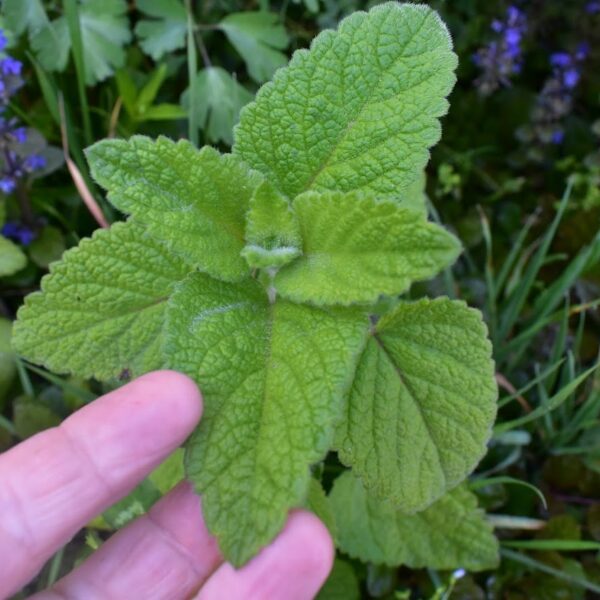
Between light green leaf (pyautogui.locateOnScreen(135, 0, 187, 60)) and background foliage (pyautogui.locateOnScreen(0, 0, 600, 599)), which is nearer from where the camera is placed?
background foliage (pyautogui.locateOnScreen(0, 0, 600, 599))

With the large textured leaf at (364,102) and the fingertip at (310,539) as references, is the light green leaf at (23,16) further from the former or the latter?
the fingertip at (310,539)

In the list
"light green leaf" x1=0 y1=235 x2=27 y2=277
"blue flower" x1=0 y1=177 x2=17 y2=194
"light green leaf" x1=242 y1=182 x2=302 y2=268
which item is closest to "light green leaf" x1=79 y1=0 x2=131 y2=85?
"blue flower" x1=0 y1=177 x2=17 y2=194

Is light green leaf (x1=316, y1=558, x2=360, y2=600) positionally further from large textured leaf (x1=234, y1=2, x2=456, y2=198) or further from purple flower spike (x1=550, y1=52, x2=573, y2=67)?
purple flower spike (x1=550, y1=52, x2=573, y2=67)

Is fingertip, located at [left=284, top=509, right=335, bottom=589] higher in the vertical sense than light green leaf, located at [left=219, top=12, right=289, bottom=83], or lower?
lower

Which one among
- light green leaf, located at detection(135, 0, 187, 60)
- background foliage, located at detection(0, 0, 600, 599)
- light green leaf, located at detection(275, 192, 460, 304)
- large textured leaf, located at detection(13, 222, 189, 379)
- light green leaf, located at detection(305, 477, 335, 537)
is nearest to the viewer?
light green leaf, located at detection(275, 192, 460, 304)

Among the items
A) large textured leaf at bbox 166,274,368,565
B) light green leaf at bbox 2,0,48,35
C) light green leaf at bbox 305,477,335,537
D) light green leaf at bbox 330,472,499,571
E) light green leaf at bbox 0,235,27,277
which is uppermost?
light green leaf at bbox 2,0,48,35

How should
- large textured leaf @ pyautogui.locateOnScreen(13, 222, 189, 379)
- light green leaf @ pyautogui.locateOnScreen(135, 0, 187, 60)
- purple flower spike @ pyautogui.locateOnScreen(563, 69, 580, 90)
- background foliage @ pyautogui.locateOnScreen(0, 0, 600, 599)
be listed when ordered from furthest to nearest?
purple flower spike @ pyautogui.locateOnScreen(563, 69, 580, 90) → light green leaf @ pyautogui.locateOnScreen(135, 0, 187, 60) → background foliage @ pyautogui.locateOnScreen(0, 0, 600, 599) → large textured leaf @ pyautogui.locateOnScreen(13, 222, 189, 379)

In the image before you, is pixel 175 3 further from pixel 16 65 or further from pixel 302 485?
pixel 302 485
